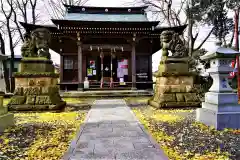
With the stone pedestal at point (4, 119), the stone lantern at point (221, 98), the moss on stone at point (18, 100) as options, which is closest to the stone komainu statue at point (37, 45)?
the moss on stone at point (18, 100)

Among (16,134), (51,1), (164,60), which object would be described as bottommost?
(16,134)

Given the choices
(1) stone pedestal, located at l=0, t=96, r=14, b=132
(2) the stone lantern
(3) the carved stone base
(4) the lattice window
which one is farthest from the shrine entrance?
(2) the stone lantern

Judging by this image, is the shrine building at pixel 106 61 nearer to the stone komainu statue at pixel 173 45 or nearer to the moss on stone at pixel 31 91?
the stone komainu statue at pixel 173 45

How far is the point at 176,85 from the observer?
9477 mm

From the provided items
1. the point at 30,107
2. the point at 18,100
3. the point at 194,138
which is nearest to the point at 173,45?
the point at 194,138

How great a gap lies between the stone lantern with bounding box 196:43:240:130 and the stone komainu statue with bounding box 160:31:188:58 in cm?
340

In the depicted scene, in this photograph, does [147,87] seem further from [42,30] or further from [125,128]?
[125,128]

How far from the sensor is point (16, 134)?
5.40m

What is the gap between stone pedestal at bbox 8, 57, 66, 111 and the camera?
8.86m

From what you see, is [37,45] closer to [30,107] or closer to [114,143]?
[30,107]

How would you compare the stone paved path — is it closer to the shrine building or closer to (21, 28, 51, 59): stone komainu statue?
(21, 28, 51, 59): stone komainu statue

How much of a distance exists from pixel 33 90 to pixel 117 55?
10.3 metres

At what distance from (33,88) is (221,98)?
6.74 metres

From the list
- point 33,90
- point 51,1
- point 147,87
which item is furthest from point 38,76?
point 51,1
